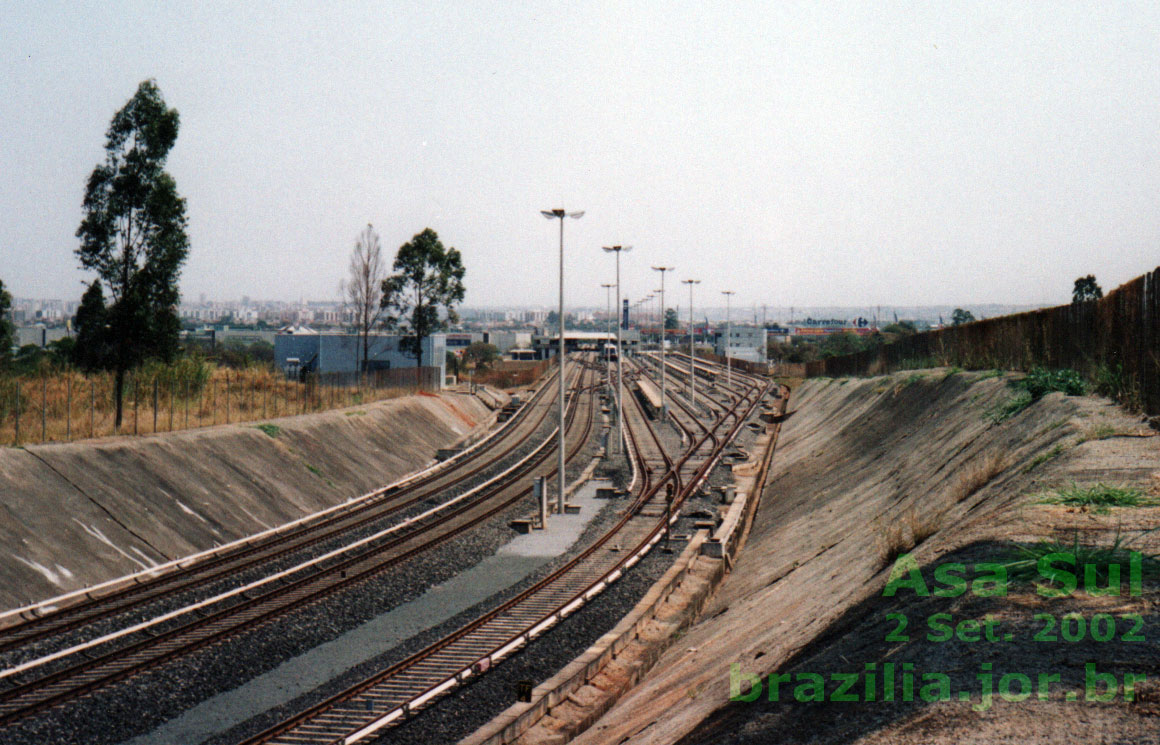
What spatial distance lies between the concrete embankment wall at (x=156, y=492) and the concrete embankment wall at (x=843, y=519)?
13143 millimetres

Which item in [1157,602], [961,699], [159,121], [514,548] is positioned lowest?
[514,548]

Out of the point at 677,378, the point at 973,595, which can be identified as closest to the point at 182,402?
the point at 973,595

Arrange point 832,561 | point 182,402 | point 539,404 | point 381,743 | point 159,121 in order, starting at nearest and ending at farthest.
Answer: point 381,743 < point 832,561 < point 159,121 < point 182,402 < point 539,404

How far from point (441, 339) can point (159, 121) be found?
5090 centimetres

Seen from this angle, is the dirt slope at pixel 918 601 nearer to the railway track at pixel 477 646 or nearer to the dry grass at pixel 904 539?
the dry grass at pixel 904 539

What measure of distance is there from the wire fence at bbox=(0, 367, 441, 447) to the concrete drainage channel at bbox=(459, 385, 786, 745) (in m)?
17.6

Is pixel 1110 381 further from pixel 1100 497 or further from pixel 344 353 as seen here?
pixel 344 353

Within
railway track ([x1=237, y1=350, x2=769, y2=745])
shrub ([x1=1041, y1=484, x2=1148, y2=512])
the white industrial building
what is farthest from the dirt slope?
the white industrial building

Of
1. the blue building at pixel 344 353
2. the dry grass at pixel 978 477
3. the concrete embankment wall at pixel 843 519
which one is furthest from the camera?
the blue building at pixel 344 353

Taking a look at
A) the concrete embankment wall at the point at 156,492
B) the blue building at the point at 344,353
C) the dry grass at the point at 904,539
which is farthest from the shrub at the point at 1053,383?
the blue building at the point at 344,353

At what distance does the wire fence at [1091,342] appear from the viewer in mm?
16172

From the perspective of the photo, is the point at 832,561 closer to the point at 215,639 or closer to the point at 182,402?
the point at 215,639

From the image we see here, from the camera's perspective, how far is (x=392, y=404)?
49.6 m

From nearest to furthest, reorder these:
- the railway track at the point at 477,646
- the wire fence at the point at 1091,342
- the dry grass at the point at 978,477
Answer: the railway track at the point at 477,646
the wire fence at the point at 1091,342
the dry grass at the point at 978,477
